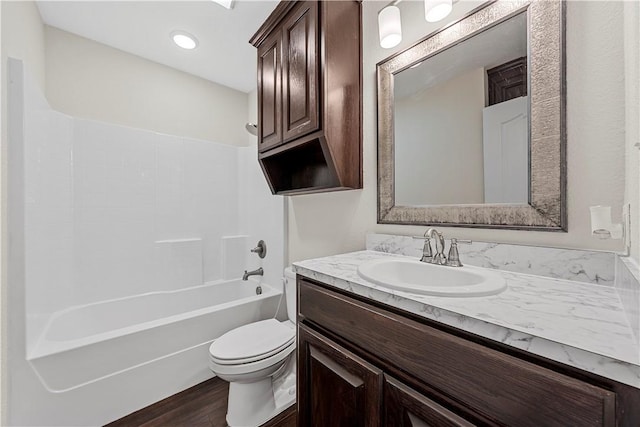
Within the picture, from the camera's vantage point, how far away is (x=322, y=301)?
35.2 inches

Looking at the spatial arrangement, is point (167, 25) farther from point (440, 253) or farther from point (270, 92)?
point (440, 253)

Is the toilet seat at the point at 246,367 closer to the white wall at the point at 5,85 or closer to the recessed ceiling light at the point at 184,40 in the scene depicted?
Result: the white wall at the point at 5,85

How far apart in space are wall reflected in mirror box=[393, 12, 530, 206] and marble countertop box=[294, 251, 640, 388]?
0.34 meters

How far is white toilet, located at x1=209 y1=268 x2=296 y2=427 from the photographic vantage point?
1.28 m

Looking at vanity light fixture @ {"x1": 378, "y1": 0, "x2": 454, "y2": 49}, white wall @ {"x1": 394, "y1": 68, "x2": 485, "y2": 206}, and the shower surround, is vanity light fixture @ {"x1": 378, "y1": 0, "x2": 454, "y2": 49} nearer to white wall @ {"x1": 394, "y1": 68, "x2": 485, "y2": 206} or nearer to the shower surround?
white wall @ {"x1": 394, "y1": 68, "x2": 485, "y2": 206}

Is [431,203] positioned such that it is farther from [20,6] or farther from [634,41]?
[20,6]

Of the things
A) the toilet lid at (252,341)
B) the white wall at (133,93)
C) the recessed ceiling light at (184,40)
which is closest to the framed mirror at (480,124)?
the toilet lid at (252,341)

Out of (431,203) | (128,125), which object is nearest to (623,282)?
(431,203)

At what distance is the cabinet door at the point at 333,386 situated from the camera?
72cm

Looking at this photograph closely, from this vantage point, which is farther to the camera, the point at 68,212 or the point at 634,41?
the point at 68,212

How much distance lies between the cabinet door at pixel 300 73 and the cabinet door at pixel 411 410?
1.07m

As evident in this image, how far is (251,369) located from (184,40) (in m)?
2.33

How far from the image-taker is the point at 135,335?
4.75ft

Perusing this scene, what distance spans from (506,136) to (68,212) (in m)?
2.64
